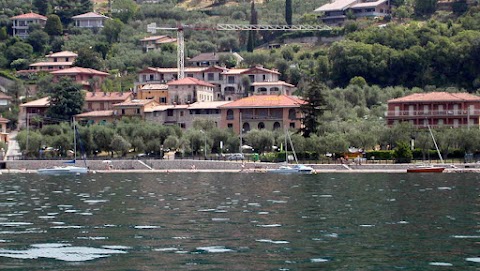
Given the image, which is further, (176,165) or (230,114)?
(230,114)

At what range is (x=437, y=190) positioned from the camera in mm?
60406

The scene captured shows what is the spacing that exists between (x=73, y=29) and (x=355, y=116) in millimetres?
69695

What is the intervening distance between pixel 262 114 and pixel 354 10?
53858mm

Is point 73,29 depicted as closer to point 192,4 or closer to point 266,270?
point 192,4

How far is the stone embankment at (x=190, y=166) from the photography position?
89062mm

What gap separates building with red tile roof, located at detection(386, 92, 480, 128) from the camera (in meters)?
104

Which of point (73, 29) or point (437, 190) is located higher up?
point (73, 29)

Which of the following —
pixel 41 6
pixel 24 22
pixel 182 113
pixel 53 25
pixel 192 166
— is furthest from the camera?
pixel 41 6

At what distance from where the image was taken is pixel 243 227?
130 ft

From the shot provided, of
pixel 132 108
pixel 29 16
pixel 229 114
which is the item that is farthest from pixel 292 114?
pixel 29 16

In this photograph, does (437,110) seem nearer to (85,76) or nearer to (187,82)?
(187,82)

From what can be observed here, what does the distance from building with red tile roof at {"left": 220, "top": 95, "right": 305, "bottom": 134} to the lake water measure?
46.5m

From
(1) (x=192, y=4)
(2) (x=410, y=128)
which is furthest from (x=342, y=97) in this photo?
(1) (x=192, y=4)

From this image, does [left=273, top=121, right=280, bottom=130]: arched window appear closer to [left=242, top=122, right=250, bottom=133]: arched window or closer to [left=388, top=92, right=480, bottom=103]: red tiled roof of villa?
[left=242, top=122, right=250, bottom=133]: arched window
